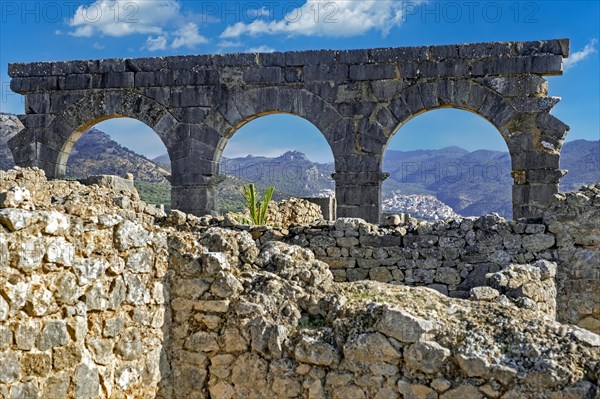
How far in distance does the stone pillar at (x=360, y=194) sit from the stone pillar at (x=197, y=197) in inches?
92.9

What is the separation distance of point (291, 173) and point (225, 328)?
61.3m

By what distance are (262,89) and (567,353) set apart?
9.59m

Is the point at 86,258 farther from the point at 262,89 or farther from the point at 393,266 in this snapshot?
the point at 262,89

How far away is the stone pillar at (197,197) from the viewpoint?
12547 millimetres

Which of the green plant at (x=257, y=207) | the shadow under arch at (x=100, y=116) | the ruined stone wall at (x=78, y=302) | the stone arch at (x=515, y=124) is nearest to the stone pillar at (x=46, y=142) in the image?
the shadow under arch at (x=100, y=116)

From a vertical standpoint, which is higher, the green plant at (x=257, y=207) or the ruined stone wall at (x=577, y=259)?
the green plant at (x=257, y=207)

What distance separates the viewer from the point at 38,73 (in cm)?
1327

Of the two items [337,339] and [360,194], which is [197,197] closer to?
[360,194]

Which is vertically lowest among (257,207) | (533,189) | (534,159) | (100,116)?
(257,207)

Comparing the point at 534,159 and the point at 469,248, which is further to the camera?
the point at 534,159

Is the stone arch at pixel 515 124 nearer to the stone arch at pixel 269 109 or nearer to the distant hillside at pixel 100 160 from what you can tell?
the stone arch at pixel 269 109

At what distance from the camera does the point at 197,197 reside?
1260 centimetres

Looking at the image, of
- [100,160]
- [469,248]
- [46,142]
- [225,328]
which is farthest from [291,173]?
[225,328]

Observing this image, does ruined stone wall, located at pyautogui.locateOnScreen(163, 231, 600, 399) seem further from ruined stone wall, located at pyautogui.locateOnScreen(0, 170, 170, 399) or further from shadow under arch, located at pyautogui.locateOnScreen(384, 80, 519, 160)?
shadow under arch, located at pyautogui.locateOnScreen(384, 80, 519, 160)
